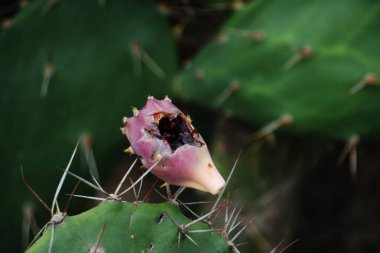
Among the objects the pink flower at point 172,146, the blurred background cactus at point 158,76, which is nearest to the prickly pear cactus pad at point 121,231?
the pink flower at point 172,146

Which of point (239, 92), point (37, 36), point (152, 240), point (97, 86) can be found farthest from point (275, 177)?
point (152, 240)

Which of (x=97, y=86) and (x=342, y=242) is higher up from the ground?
(x=97, y=86)

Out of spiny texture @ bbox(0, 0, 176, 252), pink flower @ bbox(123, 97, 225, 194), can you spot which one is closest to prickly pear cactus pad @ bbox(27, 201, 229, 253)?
pink flower @ bbox(123, 97, 225, 194)

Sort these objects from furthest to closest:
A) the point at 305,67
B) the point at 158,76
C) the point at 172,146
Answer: the point at 158,76 → the point at 305,67 → the point at 172,146

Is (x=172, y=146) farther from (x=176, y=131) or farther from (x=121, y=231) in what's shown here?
(x=121, y=231)

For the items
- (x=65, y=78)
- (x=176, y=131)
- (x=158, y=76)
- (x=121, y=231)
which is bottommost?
(x=158, y=76)

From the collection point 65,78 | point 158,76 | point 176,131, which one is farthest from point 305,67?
point 176,131

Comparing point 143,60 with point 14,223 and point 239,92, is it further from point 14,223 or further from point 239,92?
point 14,223
